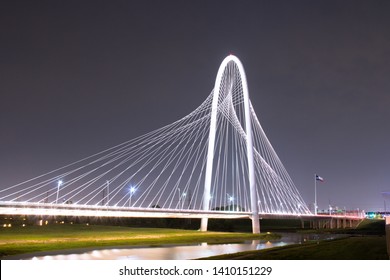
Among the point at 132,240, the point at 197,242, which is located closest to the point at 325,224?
the point at 197,242

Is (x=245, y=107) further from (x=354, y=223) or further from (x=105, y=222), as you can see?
(x=354, y=223)

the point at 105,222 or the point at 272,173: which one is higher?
the point at 272,173

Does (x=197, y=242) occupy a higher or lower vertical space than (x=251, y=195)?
lower

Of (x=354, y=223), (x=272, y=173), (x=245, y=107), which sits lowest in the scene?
(x=354, y=223)

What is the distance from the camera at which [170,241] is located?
37781 mm

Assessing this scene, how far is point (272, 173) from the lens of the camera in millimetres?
63219
